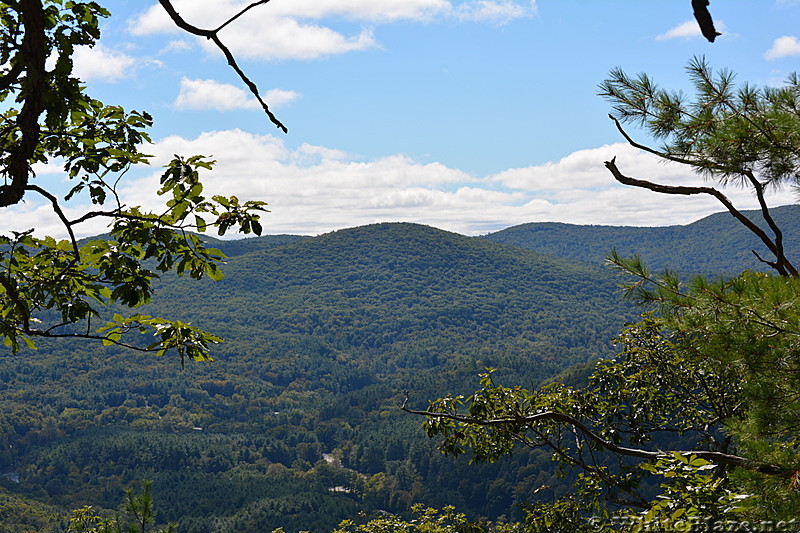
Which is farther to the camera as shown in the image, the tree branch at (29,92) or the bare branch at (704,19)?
the tree branch at (29,92)

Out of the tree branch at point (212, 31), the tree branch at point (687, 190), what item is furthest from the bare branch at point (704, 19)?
the tree branch at point (687, 190)

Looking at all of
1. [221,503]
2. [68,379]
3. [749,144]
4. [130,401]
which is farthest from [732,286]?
[68,379]

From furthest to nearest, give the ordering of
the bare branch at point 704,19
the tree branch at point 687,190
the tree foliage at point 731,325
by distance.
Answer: the tree branch at point 687,190 < the tree foliage at point 731,325 < the bare branch at point 704,19

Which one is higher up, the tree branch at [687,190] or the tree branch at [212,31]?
the tree branch at [212,31]

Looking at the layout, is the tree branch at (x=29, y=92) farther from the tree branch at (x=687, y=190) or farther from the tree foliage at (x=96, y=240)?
the tree branch at (x=687, y=190)

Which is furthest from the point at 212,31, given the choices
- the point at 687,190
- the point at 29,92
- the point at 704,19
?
the point at 687,190

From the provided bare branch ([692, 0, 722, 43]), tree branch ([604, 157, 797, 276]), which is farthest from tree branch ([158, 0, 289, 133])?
tree branch ([604, 157, 797, 276])

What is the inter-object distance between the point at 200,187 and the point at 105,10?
4.76ft

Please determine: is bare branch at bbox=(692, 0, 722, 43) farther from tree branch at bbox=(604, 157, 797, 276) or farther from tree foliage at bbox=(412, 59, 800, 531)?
tree branch at bbox=(604, 157, 797, 276)

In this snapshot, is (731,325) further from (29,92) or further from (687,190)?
(29,92)

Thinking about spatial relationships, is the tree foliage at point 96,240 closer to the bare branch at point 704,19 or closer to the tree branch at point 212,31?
the tree branch at point 212,31

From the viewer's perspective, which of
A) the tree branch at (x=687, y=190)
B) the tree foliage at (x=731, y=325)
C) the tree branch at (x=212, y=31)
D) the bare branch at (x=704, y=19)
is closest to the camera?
the bare branch at (x=704, y=19)

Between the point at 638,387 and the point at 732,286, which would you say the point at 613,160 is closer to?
the point at 732,286

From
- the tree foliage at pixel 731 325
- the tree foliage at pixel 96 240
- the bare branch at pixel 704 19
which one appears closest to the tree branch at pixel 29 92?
the tree foliage at pixel 96 240
